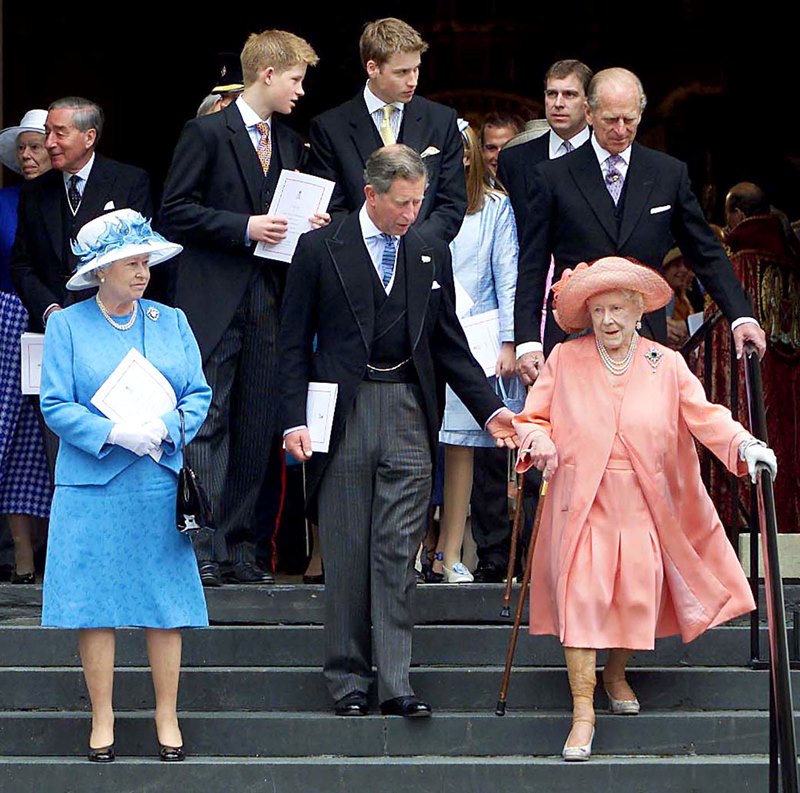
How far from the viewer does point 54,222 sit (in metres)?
8.91

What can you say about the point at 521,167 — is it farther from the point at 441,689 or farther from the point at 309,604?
the point at 441,689

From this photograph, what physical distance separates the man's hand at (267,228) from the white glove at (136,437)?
126 centimetres

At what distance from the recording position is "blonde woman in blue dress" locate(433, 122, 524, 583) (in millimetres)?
8531

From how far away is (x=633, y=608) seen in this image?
7.28m

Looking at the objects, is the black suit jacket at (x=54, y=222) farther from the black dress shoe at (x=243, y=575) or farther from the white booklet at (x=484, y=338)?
the white booklet at (x=484, y=338)

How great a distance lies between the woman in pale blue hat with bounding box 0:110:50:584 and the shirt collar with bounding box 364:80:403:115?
1640mm

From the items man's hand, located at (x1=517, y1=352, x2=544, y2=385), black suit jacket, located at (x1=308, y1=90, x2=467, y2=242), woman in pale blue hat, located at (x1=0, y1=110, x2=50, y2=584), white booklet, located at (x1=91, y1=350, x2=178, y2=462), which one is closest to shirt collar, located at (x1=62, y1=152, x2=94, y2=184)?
woman in pale blue hat, located at (x1=0, y1=110, x2=50, y2=584)

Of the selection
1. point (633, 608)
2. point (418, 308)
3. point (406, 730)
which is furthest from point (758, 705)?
point (418, 308)

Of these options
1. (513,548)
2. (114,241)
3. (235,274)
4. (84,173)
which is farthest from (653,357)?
(84,173)

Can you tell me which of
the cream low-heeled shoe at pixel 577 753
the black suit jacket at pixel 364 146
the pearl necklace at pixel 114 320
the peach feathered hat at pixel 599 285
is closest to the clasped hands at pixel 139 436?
the pearl necklace at pixel 114 320

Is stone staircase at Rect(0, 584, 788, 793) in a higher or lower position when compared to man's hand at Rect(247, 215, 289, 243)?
lower

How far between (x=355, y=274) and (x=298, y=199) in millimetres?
718

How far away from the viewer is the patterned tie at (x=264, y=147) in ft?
27.8

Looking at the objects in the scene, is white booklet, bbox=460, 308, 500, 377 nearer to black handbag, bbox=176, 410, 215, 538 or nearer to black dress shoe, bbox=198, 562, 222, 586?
black dress shoe, bbox=198, 562, 222, 586
